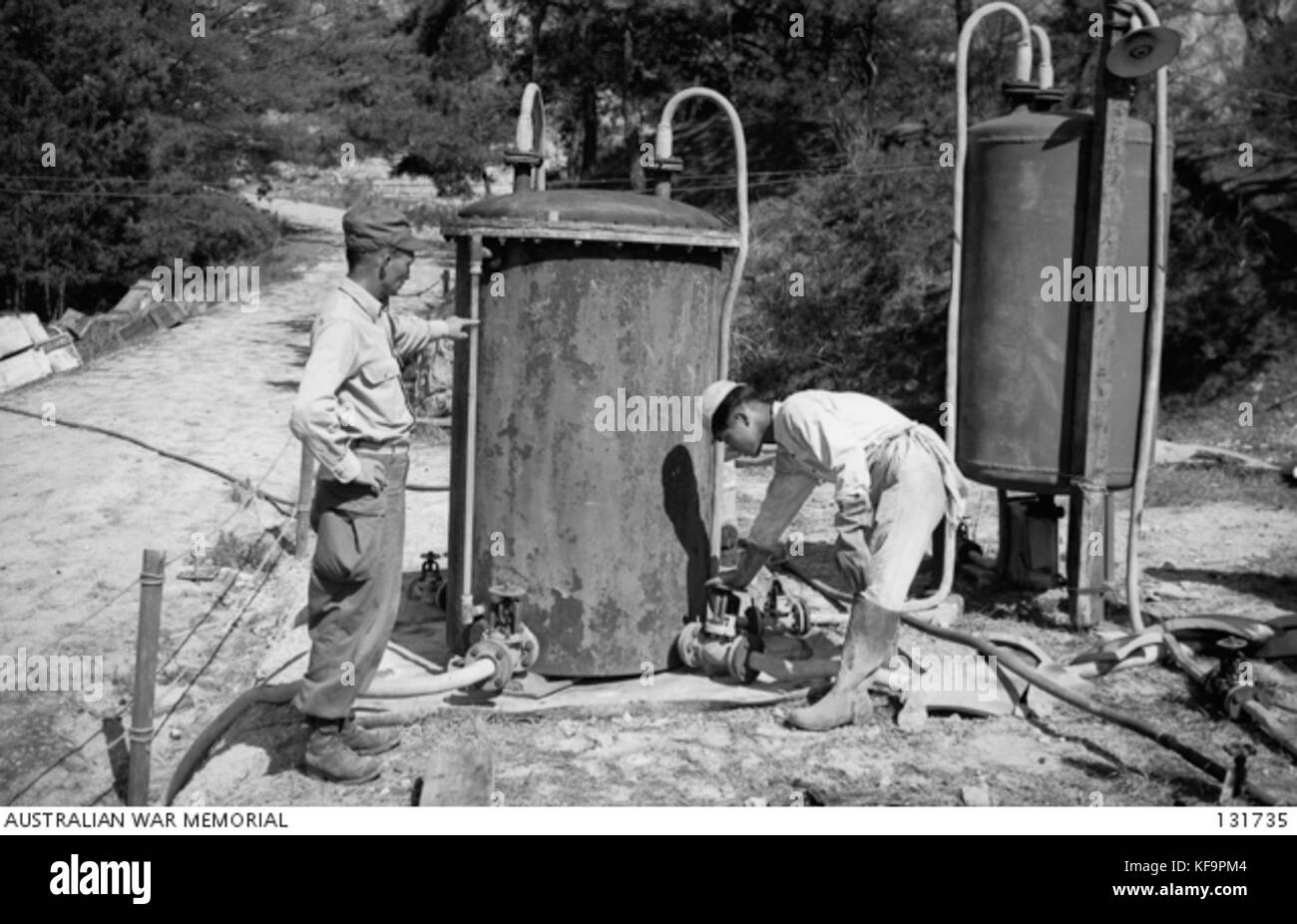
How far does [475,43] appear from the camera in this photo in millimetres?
22750

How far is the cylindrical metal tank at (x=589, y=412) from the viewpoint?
5.78 m

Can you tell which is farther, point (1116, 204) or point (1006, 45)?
point (1006, 45)

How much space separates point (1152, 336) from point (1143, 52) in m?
1.31

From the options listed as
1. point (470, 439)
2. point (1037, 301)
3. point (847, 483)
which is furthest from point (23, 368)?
point (847, 483)

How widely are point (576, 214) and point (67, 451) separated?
293 inches

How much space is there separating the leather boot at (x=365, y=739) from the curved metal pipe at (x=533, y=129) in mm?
2471

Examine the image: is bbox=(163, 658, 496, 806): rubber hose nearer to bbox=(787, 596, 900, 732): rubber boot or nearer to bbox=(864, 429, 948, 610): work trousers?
bbox=(787, 596, 900, 732): rubber boot

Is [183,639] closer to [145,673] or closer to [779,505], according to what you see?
[145,673]

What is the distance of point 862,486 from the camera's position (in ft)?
18.1

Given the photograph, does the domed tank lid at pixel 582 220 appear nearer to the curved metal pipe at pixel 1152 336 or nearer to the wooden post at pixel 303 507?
the curved metal pipe at pixel 1152 336

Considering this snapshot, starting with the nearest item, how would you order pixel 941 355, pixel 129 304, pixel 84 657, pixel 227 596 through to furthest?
pixel 84 657 < pixel 227 596 < pixel 941 355 < pixel 129 304

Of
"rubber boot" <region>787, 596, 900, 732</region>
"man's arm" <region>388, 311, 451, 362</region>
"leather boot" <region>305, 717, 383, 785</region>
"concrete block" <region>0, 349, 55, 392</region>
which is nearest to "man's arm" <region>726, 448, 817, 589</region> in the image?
"rubber boot" <region>787, 596, 900, 732</region>

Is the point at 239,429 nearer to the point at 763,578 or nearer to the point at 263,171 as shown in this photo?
the point at 763,578

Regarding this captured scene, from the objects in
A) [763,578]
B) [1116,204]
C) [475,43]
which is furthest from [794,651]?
[475,43]
